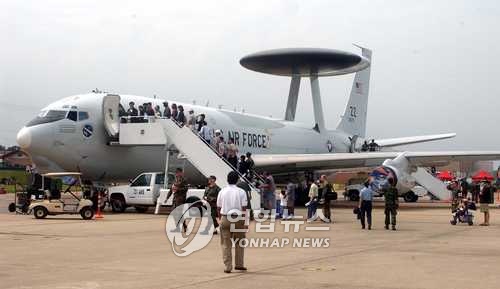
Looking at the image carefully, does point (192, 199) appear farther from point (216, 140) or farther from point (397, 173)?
point (397, 173)

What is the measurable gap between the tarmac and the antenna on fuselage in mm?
28980

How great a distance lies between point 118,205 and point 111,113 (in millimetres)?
3515

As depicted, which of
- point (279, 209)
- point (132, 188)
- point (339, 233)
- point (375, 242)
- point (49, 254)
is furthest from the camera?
point (132, 188)

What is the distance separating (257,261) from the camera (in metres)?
11.1

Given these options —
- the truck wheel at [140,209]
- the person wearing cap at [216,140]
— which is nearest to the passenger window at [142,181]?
the truck wheel at [140,209]

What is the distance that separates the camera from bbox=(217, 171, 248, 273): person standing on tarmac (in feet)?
32.0

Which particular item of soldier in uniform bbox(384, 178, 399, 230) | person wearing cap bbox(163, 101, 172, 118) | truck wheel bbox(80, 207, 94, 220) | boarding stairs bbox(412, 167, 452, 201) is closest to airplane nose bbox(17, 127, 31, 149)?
truck wheel bbox(80, 207, 94, 220)

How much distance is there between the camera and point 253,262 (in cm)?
1097

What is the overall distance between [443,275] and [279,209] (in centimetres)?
1365

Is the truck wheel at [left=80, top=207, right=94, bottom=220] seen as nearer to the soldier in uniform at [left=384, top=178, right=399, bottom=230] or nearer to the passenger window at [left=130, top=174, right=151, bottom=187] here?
the passenger window at [left=130, top=174, right=151, bottom=187]

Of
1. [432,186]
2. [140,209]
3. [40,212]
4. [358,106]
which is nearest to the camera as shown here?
[40,212]

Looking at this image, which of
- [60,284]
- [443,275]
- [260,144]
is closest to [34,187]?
[260,144]

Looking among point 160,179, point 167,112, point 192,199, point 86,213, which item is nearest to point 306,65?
point 167,112

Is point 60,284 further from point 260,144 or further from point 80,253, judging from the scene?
point 260,144
